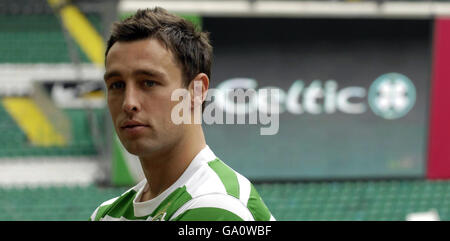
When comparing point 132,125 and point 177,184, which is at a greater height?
point 132,125

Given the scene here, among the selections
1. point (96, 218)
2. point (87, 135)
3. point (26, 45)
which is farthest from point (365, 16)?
point (96, 218)

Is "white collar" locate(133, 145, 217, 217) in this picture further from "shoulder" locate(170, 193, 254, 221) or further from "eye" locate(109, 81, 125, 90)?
"eye" locate(109, 81, 125, 90)

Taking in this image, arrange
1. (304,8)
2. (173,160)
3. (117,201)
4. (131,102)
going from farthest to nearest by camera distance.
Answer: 1. (304,8)
2. (117,201)
3. (173,160)
4. (131,102)

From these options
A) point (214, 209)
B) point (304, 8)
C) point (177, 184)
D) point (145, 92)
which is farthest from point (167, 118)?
point (304, 8)

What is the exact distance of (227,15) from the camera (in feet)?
38.2

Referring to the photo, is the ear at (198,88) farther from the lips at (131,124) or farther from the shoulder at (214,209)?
the shoulder at (214,209)

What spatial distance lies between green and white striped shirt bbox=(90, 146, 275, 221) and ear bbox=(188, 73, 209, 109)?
0.16 m

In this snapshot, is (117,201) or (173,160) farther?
(117,201)

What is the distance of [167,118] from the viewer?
1.88m

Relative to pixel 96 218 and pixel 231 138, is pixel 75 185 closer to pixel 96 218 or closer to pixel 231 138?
pixel 231 138

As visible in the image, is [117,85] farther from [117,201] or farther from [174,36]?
[117,201]

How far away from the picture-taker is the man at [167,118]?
183 cm

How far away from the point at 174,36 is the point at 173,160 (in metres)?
0.37
